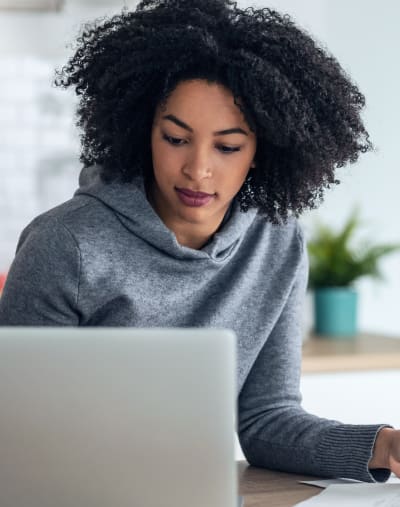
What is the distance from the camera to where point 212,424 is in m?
0.81

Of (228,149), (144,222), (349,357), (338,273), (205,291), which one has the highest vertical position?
(228,149)

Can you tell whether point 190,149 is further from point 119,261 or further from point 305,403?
point 305,403

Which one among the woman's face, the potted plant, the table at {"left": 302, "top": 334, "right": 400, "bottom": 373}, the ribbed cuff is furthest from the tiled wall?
the ribbed cuff

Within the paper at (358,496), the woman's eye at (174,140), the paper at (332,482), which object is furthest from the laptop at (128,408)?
the woman's eye at (174,140)

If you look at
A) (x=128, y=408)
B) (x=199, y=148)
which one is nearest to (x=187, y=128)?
(x=199, y=148)

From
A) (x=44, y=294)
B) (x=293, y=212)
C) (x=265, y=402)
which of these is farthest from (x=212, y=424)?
(x=293, y=212)

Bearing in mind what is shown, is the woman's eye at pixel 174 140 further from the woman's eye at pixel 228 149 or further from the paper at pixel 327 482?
the paper at pixel 327 482

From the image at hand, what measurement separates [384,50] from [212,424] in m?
2.69

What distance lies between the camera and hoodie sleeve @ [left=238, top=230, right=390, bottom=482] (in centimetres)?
128

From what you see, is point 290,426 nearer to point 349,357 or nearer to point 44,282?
point 44,282

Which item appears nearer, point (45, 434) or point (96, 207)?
point (45, 434)

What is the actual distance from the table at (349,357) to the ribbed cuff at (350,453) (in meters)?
1.22

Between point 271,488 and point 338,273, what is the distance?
182 cm

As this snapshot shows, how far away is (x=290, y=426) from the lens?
140cm
